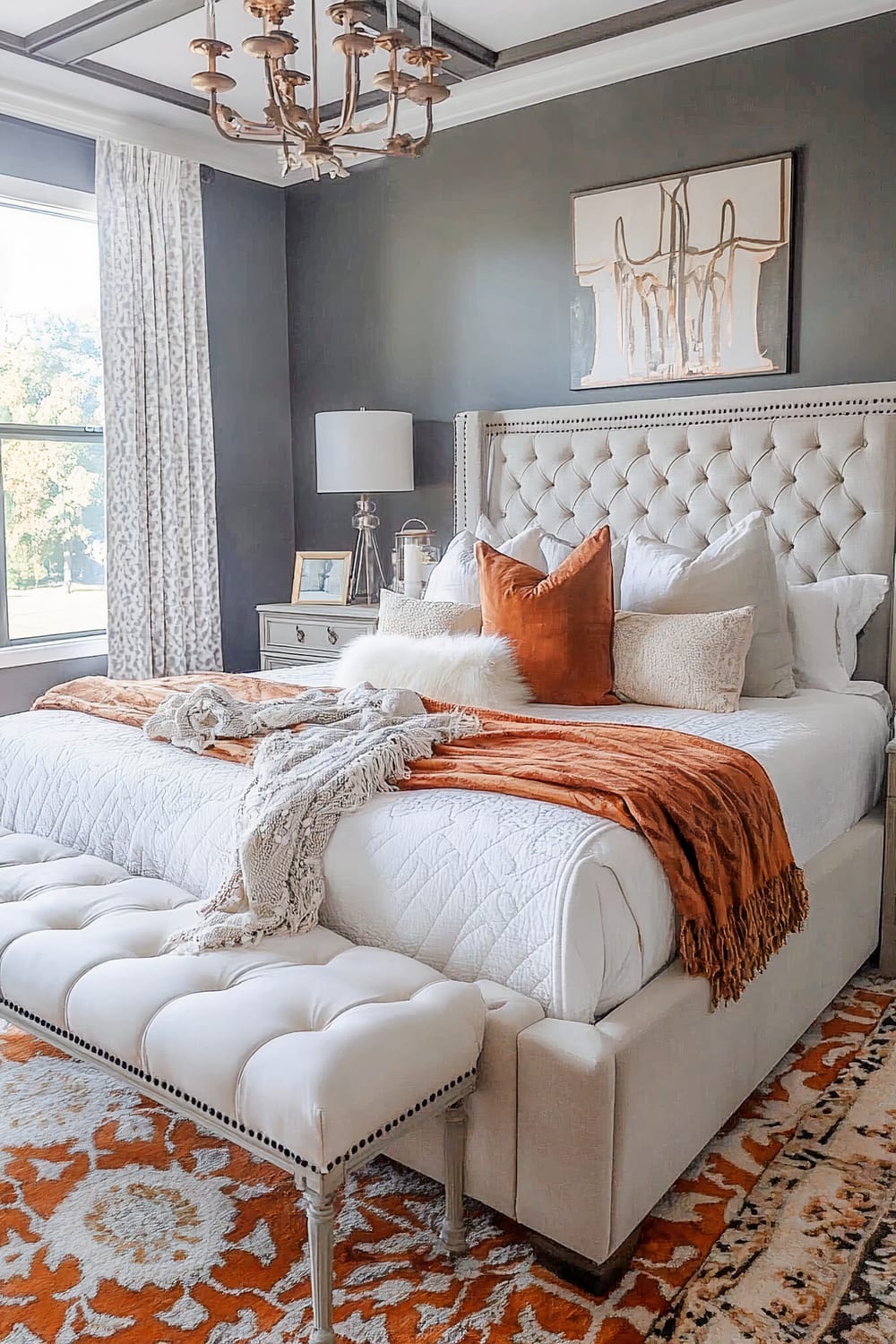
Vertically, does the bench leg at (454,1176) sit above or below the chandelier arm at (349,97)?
below

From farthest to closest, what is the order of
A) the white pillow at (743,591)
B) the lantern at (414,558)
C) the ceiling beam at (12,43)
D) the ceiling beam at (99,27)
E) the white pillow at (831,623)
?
the lantern at (414,558)
the ceiling beam at (12,43)
the ceiling beam at (99,27)
the white pillow at (831,623)
the white pillow at (743,591)

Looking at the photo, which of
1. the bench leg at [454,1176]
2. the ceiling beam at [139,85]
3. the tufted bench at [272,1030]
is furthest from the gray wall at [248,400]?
the bench leg at [454,1176]

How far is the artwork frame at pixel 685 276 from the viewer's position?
11.7ft

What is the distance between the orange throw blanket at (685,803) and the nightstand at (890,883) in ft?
2.10

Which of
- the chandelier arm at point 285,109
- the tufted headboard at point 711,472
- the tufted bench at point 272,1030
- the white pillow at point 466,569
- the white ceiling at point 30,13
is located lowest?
the tufted bench at point 272,1030


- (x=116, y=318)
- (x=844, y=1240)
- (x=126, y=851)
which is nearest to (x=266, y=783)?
(x=126, y=851)

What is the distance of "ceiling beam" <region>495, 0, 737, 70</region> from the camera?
3.46 meters

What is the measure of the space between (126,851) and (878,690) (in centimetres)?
217

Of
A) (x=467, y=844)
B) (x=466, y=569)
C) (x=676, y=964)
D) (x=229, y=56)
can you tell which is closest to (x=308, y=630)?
(x=466, y=569)

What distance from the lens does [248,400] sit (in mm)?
4973

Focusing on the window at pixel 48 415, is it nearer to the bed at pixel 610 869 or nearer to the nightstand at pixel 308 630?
the nightstand at pixel 308 630

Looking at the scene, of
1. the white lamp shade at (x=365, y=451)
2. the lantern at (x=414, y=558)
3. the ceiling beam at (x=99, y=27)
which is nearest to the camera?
the ceiling beam at (x=99, y=27)

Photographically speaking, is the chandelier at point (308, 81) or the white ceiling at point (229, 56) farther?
the white ceiling at point (229, 56)

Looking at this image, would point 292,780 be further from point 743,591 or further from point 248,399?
point 248,399
